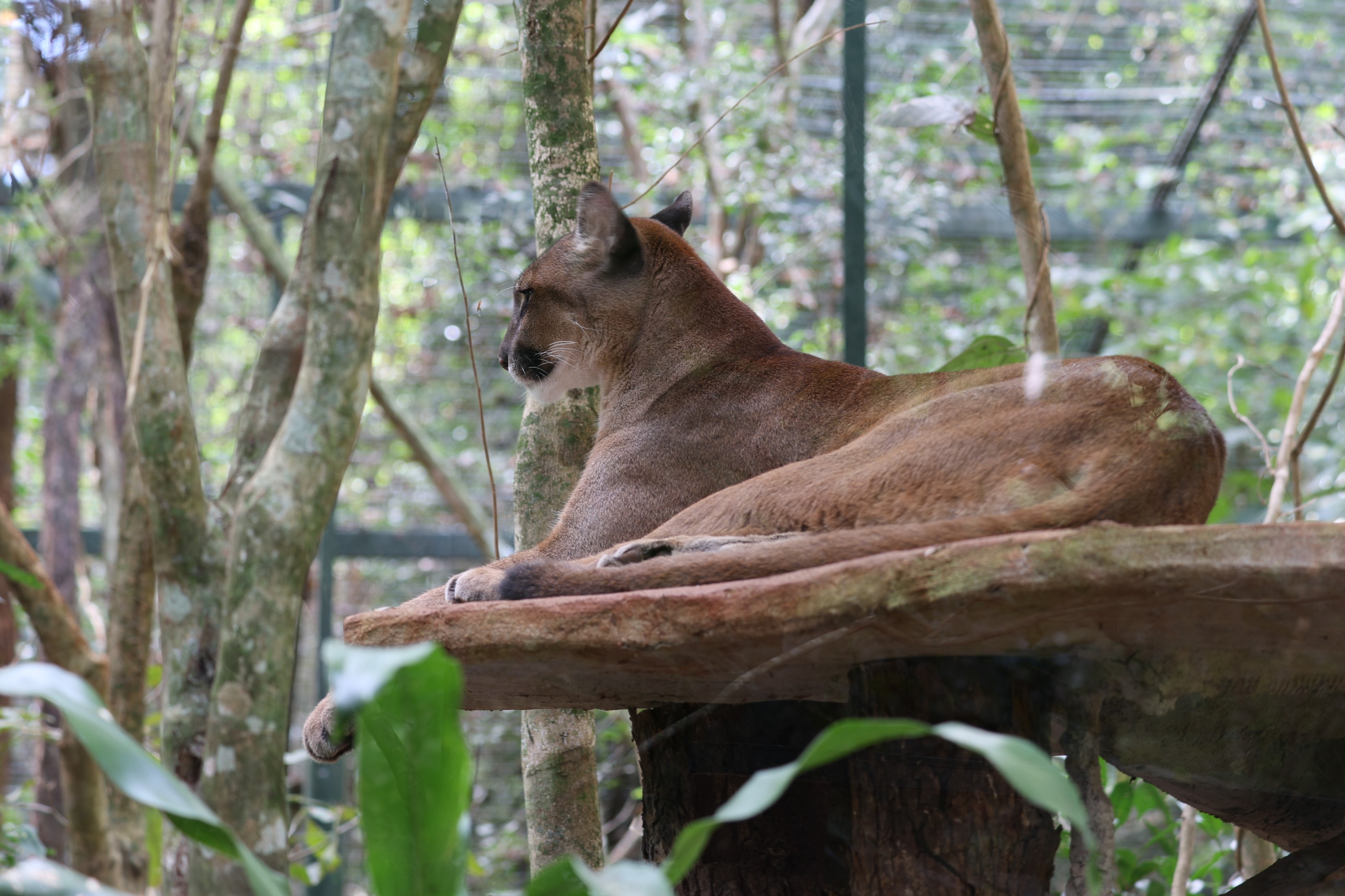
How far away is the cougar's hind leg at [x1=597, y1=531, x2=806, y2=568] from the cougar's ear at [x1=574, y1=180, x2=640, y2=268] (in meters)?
1.08

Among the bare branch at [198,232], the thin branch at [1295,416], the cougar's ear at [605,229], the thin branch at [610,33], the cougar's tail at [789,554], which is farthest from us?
the bare branch at [198,232]

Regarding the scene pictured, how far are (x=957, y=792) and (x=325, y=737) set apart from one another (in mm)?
1005

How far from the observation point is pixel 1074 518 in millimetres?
1472

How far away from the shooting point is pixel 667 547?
175 centimetres

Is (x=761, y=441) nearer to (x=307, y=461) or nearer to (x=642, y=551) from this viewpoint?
(x=642, y=551)

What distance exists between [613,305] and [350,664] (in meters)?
1.84

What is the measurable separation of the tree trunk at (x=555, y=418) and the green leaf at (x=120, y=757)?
1.60m

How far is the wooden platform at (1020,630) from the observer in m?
1.22

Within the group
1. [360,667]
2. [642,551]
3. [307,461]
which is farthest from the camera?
[307,461]

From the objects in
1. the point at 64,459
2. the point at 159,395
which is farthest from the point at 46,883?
the point at 64,459

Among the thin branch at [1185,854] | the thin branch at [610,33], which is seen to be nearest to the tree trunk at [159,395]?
the thin branch at [610,33]

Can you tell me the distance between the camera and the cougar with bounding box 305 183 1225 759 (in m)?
1.53

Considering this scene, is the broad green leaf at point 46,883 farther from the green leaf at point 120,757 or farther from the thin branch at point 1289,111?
the thin branch at point 1289,111

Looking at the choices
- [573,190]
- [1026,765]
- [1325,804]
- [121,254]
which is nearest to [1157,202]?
[573,190]
